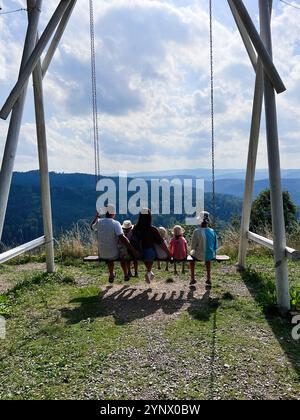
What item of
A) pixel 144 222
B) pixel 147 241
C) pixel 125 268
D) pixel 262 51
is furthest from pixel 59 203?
pixel 262 51

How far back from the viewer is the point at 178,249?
6.16m

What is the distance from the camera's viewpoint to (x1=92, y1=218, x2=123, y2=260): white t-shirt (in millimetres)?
5992

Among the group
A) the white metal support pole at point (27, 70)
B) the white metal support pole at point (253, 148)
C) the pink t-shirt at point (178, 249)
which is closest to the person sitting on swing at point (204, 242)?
the pink t-shirt at point (178, 249)

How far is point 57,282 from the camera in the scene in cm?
674

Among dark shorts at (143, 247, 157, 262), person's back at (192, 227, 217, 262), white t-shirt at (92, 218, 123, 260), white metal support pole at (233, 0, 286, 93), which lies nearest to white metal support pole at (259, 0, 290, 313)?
white metal support pole at (233, 0, 286, 93)

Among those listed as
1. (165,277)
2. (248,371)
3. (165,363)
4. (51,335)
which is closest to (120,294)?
(165,277)

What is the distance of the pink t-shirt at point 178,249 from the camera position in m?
6.12

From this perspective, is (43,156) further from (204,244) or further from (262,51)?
(262,51)

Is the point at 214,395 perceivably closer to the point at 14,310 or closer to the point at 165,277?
the point at 14,310

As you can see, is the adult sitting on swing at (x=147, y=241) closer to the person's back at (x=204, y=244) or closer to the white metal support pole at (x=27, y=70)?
the person's back at (x=204, y=244)

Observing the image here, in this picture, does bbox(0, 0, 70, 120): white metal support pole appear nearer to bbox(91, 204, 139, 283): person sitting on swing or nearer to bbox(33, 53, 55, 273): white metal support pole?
bbox(33, 53, 55, 273): white metal support pole

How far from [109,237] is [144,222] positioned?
590 millimetres

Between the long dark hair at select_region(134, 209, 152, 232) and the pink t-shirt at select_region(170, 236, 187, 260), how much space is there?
1.63 feet

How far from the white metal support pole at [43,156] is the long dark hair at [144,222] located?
6.05ft
